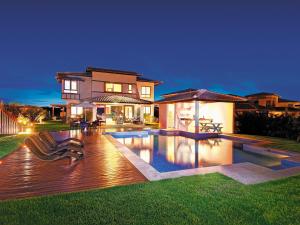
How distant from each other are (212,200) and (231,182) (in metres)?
1.28

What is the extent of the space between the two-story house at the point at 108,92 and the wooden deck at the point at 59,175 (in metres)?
15.1

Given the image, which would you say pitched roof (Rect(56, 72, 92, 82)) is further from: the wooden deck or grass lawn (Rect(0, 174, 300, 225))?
grass lawn (Rect(0, 174, 300, 225))

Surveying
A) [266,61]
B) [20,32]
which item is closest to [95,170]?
[20,32]

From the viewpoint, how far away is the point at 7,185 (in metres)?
4.71

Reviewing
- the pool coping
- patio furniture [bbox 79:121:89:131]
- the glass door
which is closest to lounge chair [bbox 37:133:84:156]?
the pool coping

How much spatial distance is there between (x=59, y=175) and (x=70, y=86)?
21.9 m

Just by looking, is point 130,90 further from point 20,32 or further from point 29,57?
point 29,57

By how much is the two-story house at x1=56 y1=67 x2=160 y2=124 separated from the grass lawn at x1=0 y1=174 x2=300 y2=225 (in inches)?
707

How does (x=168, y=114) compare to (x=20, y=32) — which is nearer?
(x=168, y=114)

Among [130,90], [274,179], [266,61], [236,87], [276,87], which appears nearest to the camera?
[274,179]

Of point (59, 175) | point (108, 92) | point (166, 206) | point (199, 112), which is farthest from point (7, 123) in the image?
point (199, 112)

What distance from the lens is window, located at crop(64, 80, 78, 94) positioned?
25.0 m

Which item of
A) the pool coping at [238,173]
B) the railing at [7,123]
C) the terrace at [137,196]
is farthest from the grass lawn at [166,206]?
the railing at [7,123]

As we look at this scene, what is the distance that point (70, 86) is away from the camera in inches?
993
